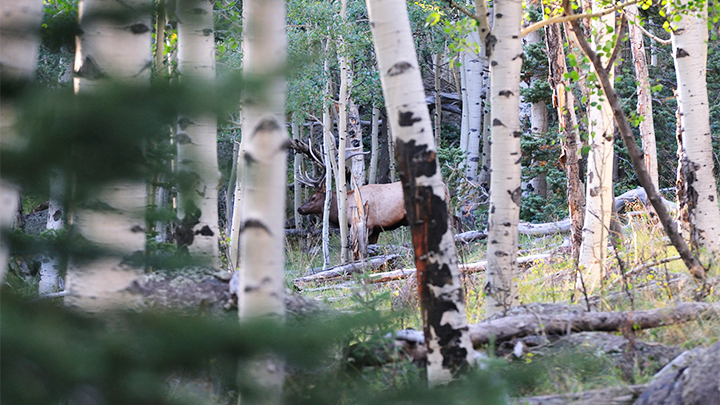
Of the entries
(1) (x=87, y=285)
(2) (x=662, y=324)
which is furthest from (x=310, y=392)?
(2) (x=662, y=324)

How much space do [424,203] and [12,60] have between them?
89.7 inches

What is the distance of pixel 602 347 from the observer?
11.7 ft

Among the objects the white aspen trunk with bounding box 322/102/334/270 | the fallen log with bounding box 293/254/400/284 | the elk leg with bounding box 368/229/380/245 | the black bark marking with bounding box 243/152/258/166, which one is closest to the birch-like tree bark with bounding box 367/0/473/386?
the black bark marking with bounding box 243/152/258/166

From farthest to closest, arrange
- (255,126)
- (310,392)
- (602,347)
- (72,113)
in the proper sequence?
1. (602,347)
2. (255,126)
3. (310,392)
4. (72,113)

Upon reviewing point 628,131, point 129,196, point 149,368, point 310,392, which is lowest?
point 310,392

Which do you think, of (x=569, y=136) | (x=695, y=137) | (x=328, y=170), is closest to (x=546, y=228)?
(x=569, y=136)

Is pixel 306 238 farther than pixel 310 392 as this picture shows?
Yes

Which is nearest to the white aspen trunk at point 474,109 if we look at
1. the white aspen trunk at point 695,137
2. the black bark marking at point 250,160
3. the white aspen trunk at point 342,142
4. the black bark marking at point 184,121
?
the white aspen trunk at point 342,142

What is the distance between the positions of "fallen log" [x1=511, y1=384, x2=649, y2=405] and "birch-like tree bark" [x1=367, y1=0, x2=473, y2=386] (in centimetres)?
51

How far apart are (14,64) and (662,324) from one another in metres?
4.10

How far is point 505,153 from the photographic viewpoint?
406cm

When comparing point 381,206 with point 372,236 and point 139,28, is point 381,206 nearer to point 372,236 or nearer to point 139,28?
point 372,236

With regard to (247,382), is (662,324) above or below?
below

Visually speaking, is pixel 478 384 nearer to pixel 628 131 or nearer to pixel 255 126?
pixel 255 126
